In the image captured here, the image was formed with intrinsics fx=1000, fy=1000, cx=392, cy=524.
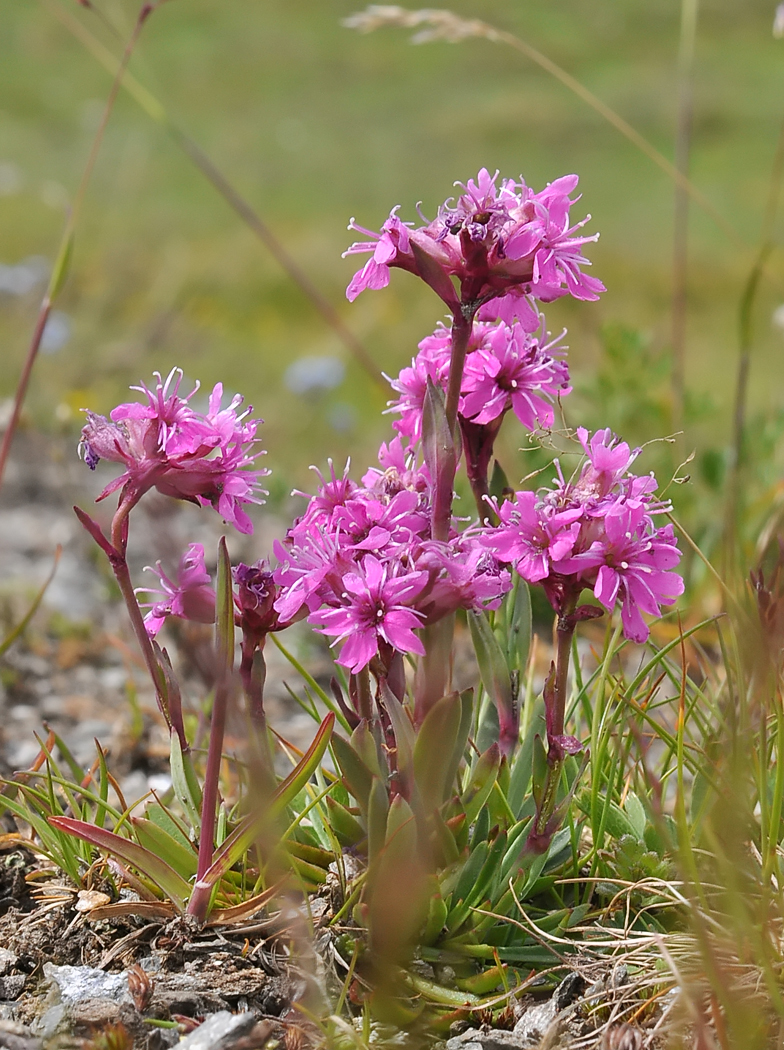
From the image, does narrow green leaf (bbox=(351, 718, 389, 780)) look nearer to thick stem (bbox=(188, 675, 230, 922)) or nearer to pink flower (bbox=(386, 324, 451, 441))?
thick stem (bbox=(188, 675, 230, 922))

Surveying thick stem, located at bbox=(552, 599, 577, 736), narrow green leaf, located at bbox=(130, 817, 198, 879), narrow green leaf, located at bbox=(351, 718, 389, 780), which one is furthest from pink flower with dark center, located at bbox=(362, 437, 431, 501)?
narrow green leaf, located at bbox=(130, 817, 198, 879)

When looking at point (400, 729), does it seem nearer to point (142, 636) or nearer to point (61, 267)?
point (142, 636)

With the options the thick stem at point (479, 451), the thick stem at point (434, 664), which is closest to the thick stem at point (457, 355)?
the thick stem at point (479, 451)

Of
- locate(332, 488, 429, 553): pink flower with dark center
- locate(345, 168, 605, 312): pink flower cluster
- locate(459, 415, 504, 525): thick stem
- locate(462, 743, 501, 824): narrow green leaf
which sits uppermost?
locate(345, 168, 605, 312): pink flower cluster

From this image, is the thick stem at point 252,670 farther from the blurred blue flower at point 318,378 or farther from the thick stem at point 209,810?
the blurred blue flower at point 318,378

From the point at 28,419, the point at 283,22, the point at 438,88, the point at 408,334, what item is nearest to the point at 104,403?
the point at 28,419
